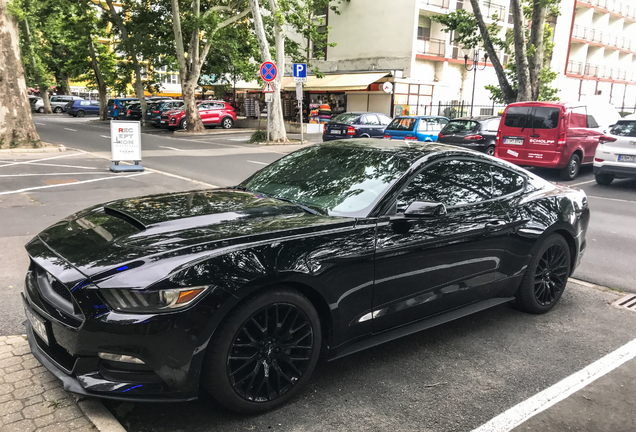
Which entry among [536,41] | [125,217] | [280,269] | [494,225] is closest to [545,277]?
[494,225]

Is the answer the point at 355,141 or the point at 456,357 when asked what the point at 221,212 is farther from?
the point at 456,357

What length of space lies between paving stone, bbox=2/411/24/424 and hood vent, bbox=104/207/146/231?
1.18m

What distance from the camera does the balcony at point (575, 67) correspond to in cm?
4669

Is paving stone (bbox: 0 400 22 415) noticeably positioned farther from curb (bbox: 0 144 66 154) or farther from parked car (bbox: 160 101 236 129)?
parked car (bbox: 160 101 236 129)

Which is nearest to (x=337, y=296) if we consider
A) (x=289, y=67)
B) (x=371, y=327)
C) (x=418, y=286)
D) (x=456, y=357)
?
(x=371, y=327)

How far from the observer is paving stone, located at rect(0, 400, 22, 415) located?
2.90 m

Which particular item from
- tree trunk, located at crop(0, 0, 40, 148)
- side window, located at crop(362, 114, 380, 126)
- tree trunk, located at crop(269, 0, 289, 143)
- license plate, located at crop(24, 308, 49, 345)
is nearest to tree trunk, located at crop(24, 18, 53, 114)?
tree trunk, located at crop(269, 0, 289, 143)

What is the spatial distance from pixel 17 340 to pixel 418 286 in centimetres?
288

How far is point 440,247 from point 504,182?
1.16 meters

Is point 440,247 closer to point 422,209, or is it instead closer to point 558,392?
point 422,209

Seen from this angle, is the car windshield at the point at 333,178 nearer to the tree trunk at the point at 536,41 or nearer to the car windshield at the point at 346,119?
the tree trunk at the point at 536,41

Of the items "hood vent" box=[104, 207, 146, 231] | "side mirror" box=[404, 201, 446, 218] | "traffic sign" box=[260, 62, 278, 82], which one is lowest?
"hood vent" box=[104, 207, 146, 231]

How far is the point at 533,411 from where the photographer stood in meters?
3.25

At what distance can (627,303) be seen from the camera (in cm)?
525
